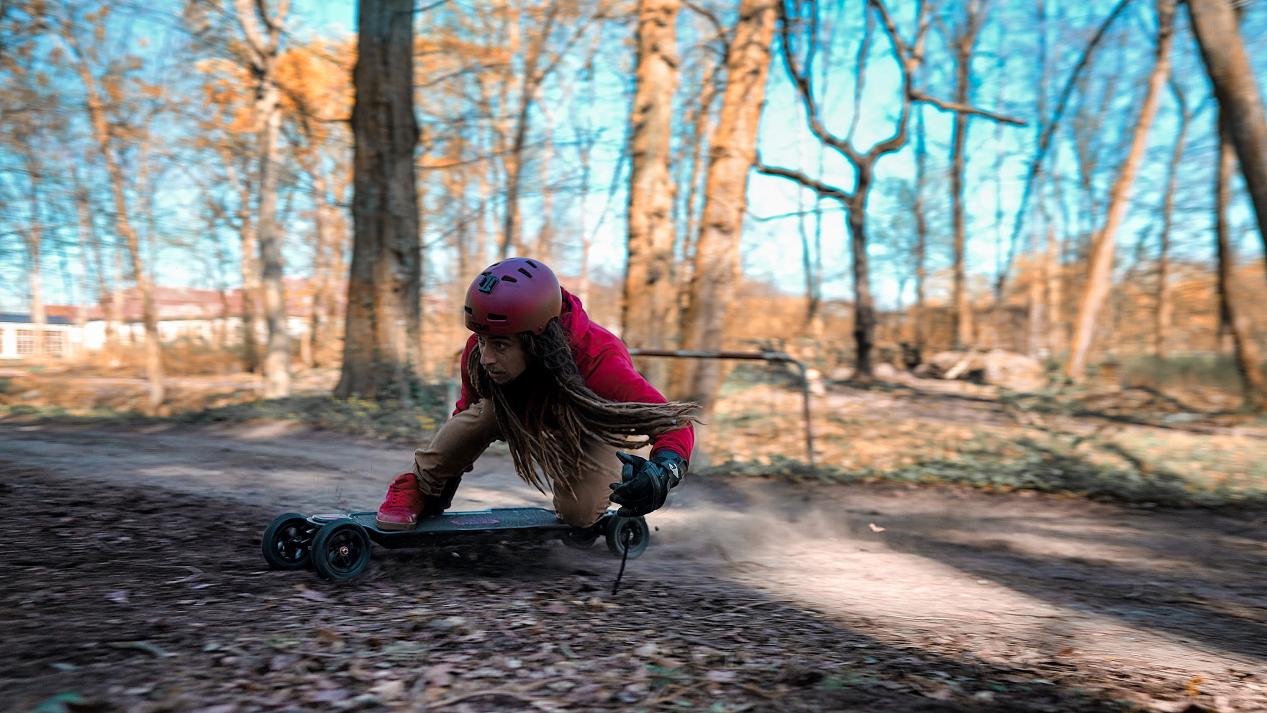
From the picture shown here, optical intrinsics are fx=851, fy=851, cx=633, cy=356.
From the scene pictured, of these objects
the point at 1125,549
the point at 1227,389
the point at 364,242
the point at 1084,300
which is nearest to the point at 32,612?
the point at 1125,549

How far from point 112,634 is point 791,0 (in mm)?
15272

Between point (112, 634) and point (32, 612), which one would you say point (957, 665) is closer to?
point (112, 634)

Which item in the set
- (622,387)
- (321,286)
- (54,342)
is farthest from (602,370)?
(321,286)

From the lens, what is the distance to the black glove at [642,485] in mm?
3590

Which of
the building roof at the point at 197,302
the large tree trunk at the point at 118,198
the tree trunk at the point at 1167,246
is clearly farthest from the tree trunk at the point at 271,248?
the tree trunk at the point at 1167,246

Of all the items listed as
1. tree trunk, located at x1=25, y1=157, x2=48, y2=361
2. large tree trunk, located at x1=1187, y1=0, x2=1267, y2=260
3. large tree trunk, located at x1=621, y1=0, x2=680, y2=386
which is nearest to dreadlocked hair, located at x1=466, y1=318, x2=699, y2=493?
large tree trunk, located at x1=621, y1=0, x2=680, y2=386

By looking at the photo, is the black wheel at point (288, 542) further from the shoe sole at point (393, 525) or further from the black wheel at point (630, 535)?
the black wheel at point (630, 535)

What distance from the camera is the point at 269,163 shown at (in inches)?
658

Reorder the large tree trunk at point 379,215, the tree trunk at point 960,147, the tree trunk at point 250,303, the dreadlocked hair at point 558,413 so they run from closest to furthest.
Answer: the dreadlocked hair at point 558,413 < the large tree trunk at point 379,215 < the tree trunk at point 960,147 < the tree trunk at point 250,303

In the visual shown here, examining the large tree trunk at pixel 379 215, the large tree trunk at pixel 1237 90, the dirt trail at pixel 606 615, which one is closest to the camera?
the dirt trail at pixel 606 615

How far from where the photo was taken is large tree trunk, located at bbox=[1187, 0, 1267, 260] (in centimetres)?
927

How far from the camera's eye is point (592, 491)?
179 inches

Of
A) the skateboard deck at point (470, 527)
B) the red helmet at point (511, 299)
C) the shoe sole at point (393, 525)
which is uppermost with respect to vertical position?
the red helmet at point (511, 299)

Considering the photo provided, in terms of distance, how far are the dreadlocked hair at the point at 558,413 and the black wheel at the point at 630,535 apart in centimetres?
76
